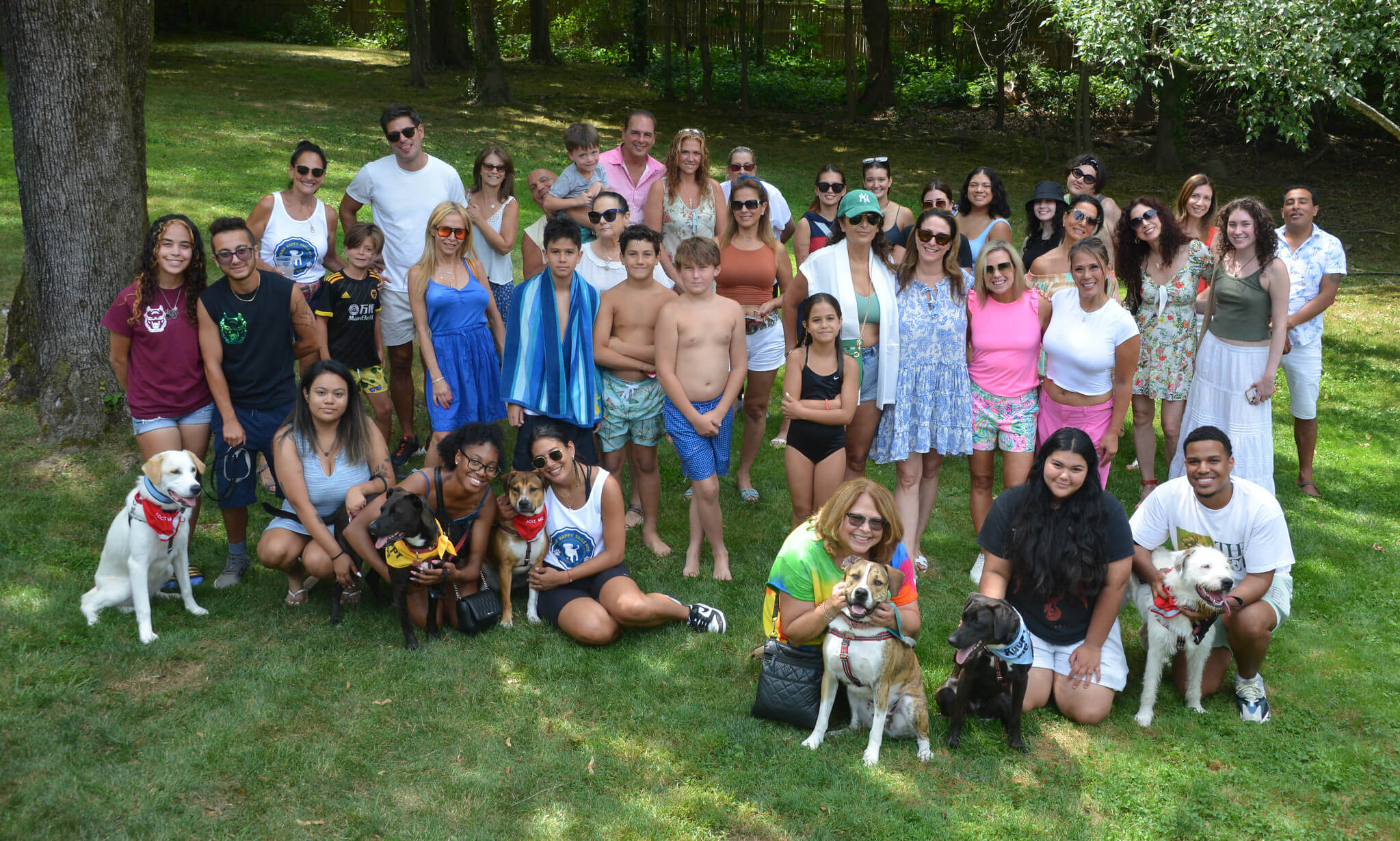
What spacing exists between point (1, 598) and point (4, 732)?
1.27 metres

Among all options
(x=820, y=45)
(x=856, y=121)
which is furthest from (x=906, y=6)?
(x=856, y=121)

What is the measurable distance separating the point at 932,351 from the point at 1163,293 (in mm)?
1934

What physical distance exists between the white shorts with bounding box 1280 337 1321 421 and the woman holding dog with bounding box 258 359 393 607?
5.76 metres

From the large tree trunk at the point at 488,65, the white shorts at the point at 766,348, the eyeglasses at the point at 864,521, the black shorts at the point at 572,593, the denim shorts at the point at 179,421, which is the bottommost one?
the black shorts at the point at 572,593

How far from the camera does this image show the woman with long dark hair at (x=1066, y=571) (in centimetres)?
423

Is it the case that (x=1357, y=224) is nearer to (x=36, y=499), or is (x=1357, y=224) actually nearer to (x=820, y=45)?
(x=820, y=45)

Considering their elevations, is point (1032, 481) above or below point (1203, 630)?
above

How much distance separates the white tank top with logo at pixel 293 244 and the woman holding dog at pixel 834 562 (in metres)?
3.53

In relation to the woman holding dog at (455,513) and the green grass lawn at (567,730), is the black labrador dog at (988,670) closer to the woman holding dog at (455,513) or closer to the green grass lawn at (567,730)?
the green grass lawn at (567,730)

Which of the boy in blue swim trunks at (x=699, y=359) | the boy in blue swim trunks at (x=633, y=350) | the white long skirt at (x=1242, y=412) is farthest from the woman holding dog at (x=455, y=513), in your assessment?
the white long skirt at (x=1242, y=412)

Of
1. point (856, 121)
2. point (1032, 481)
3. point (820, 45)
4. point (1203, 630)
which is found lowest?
point (1203, 630)

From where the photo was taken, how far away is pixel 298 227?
5.95 m

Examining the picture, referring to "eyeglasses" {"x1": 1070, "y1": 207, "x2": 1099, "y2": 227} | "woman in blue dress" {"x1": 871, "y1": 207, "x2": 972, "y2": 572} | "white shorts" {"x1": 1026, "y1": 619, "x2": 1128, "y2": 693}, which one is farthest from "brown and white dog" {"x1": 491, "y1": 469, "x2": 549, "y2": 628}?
"eyeglasses" {"x1": 1070, "y1": 207, "x2": 1099, "y2": 227}

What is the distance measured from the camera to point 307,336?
5359 mm
